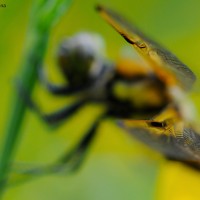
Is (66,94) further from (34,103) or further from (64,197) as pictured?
(64,197)

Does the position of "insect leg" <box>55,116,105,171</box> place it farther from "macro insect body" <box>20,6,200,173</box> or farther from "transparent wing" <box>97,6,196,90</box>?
"transparent wing" <box>97,6,196,90</box>

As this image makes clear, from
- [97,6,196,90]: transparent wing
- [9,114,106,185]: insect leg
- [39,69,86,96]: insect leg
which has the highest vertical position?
[97,6,196,90]: transparent wing

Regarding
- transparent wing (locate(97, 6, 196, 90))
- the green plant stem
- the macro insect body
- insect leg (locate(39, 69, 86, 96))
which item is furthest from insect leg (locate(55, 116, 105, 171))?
transparent wing (locate(97, 6, 196, 90))

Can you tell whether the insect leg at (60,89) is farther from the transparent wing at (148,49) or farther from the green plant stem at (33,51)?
the transparent wing at (148,49)

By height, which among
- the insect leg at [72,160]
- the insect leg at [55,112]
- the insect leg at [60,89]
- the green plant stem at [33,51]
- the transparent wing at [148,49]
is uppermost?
the transparent wing at [148,49]

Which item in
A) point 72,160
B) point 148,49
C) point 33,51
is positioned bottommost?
point 72,160

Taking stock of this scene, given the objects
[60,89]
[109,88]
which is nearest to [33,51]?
[60,89]

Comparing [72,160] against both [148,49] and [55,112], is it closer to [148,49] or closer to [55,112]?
[55,112]

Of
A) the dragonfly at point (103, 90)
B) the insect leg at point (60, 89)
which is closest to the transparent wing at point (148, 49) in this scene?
the dragonfly at point (103, 90)

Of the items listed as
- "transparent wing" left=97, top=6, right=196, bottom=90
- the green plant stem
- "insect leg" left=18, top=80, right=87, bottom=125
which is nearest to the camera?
"transparent wing" left=97, top=6, right=196, bottom=90
